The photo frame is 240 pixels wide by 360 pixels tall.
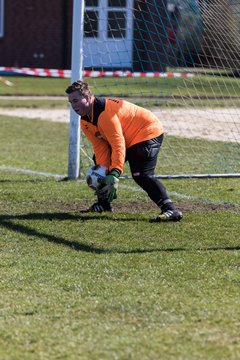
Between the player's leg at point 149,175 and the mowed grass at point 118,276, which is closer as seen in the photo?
the mowed grass at point 118,276

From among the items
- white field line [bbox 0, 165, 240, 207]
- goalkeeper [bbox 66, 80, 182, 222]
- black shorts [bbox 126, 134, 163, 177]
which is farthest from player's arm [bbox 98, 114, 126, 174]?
white field line [bbox 0, 165, 240, 207]

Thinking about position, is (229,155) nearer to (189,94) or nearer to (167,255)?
(189,94)

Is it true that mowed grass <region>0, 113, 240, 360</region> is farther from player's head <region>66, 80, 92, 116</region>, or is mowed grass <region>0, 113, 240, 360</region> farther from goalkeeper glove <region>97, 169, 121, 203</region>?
player's head <region>66, 80, 92, 116</region>

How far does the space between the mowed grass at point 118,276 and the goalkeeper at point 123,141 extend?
0.33m

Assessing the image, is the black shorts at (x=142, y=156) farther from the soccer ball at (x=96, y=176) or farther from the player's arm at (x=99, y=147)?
the soccer ball at (x=96, y=176)

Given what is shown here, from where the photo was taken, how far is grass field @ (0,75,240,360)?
210 inches

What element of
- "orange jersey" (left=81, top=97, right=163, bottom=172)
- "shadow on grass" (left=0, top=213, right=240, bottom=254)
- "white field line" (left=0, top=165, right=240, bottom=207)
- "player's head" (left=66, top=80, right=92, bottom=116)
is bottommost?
"white field line" (left=0, top=165, right=240, bottom=207)

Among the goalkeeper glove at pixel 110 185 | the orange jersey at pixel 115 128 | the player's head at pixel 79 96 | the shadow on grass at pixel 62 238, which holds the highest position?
the player's head at pixel 79 96

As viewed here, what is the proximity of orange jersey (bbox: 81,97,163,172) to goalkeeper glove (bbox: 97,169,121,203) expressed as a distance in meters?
0.07

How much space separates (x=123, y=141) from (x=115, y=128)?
0.45ft

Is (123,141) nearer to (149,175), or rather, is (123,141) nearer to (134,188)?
(149,175)

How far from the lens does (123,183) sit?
1154 centimetres

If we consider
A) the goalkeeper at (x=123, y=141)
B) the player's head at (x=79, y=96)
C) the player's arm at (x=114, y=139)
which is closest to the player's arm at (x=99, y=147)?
the goalkeeper at (x=123, y=141)

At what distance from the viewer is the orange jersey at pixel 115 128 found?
850cm
